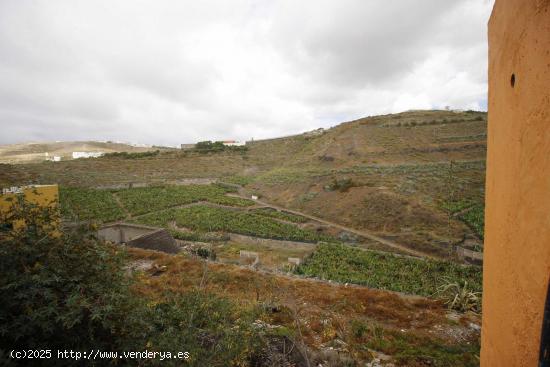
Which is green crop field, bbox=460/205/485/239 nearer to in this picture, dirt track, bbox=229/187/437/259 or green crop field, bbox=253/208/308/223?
dirt track, bbox=229/187/437/259

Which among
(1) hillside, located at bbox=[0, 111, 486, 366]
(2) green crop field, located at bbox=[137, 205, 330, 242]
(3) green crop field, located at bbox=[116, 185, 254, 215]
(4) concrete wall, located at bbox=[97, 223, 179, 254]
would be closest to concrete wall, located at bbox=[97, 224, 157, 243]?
(4) concrete wall, located at bbox=[97, 223, 179, 254]

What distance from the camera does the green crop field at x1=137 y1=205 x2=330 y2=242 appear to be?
80.7 ft

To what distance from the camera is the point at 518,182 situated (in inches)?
96.5

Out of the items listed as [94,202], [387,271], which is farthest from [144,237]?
[94,202]

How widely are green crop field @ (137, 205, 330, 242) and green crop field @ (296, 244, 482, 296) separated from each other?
5.16 metres

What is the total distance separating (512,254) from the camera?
8.55ft

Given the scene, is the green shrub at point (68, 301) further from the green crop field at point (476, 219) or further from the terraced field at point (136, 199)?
the terraced field at point (136, 199)

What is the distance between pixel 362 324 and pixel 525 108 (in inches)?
291

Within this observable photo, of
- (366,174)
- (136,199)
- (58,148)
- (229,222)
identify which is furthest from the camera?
(58,148)

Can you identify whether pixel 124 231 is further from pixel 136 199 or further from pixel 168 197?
pixel 168 197

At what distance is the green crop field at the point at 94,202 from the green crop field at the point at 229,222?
11.7 ft

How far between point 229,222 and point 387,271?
16254mm

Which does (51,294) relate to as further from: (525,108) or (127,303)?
(525,108)

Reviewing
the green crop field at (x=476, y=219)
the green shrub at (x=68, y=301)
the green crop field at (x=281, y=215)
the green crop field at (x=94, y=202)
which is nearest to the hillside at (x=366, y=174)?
the green crop field at (x=476, y=219)
